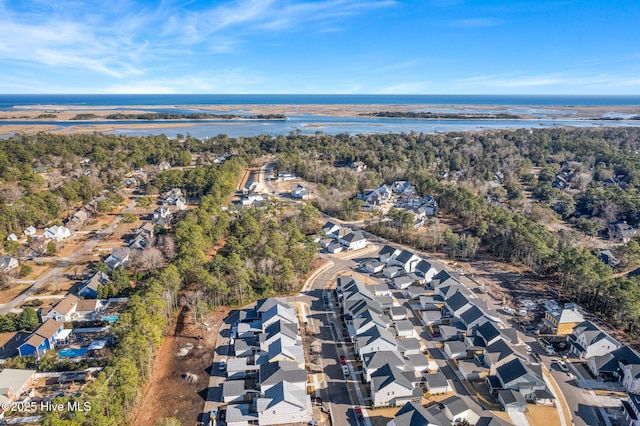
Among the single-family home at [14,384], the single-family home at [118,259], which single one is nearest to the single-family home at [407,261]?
the single-family home at [118,259]

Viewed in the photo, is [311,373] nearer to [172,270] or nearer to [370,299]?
[370,299]

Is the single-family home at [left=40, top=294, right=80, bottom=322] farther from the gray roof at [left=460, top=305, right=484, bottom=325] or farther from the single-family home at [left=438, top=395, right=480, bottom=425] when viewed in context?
the gray roof at [left=460, top=305, right=484, bottom=325]

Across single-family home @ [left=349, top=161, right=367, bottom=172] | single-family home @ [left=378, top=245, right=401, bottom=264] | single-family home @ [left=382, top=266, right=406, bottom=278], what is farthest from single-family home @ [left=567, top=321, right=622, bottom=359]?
single-family home @ [left=349, top=161, right=367, bottom=172]

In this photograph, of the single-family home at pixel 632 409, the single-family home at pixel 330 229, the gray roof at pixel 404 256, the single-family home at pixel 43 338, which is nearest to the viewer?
the single-family home at pixel 632 409

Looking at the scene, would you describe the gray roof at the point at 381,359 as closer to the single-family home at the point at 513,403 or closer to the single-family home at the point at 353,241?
the single-family home at the point at 513,403

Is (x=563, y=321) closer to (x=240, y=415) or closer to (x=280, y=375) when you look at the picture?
(x=280, y=375)

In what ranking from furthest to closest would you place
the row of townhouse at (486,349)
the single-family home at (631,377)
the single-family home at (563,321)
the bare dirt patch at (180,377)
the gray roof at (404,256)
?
the gray roof at (404,256) < the single-family home at (563,321) < the single-family home at (631,377) < the row of townhouse at (486,349) < the bare dirt patch at (180,377)

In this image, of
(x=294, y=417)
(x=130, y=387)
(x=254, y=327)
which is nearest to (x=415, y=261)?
(x=254, y=327)
